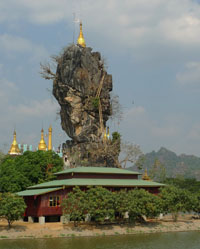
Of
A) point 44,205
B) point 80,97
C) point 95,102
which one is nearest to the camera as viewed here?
point 44,205

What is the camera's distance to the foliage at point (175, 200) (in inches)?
1743

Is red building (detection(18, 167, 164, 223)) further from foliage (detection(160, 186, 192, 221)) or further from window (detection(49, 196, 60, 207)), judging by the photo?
foliage (detection(160, 186, 192, 221))

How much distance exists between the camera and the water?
31.7m

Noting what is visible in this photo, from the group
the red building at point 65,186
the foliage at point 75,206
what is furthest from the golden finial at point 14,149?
the foliage at point 75,206

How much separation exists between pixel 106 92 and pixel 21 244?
145 feet

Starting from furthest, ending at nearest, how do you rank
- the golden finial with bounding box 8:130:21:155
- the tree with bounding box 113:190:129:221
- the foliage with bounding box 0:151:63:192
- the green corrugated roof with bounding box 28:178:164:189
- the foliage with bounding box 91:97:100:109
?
the golden finial with bounding box 8:130:21:155 → the foliage with bounding box 91:97:100:109 → the foliage with bounding box 0:151:63:192 → the green corrugated roof with bounding box 28:178:164:189 → the tree with bounding box 113:190:129:221

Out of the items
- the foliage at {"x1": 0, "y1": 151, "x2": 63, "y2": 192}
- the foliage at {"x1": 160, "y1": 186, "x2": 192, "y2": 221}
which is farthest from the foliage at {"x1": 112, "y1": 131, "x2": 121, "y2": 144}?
the foliage at {"x1": 160, "y1": 186, "x2": 192, "y2": 221}

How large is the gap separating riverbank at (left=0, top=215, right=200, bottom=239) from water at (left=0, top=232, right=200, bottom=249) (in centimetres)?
146

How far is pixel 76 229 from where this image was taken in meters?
38.0

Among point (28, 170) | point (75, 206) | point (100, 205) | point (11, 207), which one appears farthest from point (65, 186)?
point (28, 170)

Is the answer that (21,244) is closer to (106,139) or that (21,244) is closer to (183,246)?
(183,246)

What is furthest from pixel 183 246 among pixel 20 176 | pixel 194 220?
pixel 20 176

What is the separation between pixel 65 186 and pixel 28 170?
14.9 meters

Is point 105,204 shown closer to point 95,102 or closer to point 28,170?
point 28,170
